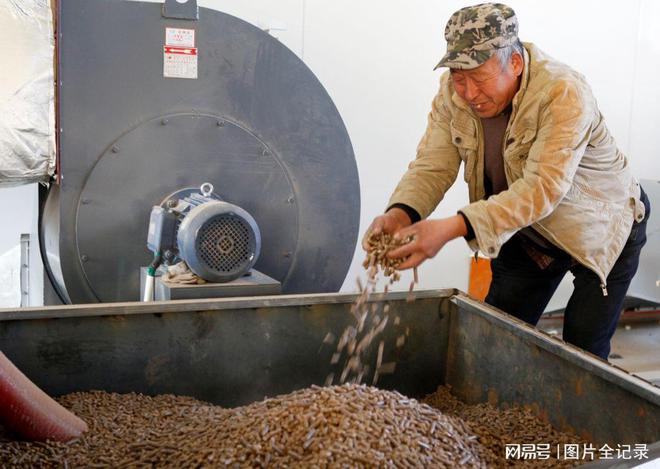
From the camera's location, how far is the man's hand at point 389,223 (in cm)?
183

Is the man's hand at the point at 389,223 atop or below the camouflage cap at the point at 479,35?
below

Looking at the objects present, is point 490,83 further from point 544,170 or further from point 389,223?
point 389,223

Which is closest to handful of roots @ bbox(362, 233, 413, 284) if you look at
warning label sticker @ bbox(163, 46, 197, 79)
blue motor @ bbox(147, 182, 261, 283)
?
blue motor @ bbox(147, 182, 261, 283)

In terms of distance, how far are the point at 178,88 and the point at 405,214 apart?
76 cm

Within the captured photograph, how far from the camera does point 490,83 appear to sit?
1.71 m

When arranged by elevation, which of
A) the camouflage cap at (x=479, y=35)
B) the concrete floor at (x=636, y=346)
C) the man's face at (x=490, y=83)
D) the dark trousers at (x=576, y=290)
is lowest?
the concrete floor at (x=636, y=346)

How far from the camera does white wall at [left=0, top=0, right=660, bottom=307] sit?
135 inches

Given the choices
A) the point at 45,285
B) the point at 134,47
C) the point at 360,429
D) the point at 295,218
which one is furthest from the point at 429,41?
the point at 360,429

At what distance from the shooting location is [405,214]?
1.92 metres

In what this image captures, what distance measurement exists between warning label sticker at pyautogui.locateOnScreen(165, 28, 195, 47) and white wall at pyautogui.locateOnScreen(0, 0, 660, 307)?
4.33 ft

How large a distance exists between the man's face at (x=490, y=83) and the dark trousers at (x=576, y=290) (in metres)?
0.42

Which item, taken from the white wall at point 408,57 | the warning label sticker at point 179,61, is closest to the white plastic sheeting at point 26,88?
the warning label sticker at point 179,61

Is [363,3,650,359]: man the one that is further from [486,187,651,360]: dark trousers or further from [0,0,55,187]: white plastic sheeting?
[0,0,55,187]: white plastic sheeting

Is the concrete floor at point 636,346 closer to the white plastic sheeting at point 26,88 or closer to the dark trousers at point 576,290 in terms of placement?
the dark trousers at point 576,290
